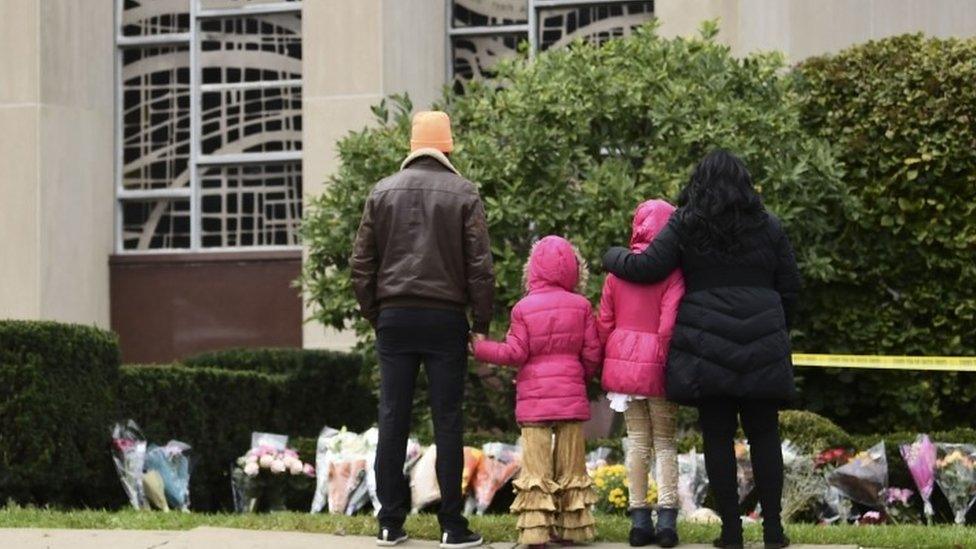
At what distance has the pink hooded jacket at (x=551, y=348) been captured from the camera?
8883 mm

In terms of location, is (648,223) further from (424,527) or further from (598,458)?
(598,458)

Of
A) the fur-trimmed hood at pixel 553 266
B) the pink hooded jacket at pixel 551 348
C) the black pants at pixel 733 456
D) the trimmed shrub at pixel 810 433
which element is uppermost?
the fur-trimmed hood at pixel 553 266

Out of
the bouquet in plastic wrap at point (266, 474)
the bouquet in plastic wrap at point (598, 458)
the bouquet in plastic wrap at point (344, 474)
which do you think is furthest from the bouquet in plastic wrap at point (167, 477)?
the bouquet in plastic wrap at point (598, 458)

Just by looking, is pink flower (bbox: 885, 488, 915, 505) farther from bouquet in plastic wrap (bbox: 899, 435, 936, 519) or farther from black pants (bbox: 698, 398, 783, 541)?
black pants (bbox: 698, 398, 783, 541)

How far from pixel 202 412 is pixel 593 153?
10.9 ft

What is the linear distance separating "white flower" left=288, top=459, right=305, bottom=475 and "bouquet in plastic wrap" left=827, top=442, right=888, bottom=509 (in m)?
3.49

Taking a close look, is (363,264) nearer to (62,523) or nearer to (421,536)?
(421,536)

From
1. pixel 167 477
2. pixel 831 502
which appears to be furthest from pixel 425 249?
pixel 167 477

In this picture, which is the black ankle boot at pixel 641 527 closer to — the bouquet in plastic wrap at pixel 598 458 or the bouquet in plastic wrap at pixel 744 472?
the bouquet in plastic wrap at pixel 744 472

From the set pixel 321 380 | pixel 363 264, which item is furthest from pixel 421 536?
pixel 321 380

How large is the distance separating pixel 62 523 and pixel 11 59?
932cm

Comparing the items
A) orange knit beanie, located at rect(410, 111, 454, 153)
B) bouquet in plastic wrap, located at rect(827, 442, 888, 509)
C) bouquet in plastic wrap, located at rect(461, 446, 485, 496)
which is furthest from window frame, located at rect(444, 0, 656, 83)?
orange knit beanie, located at rect(410, 111, 454, 153)

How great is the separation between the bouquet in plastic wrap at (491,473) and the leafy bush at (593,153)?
1296 mm

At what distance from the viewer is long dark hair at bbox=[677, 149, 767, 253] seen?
846 cm
